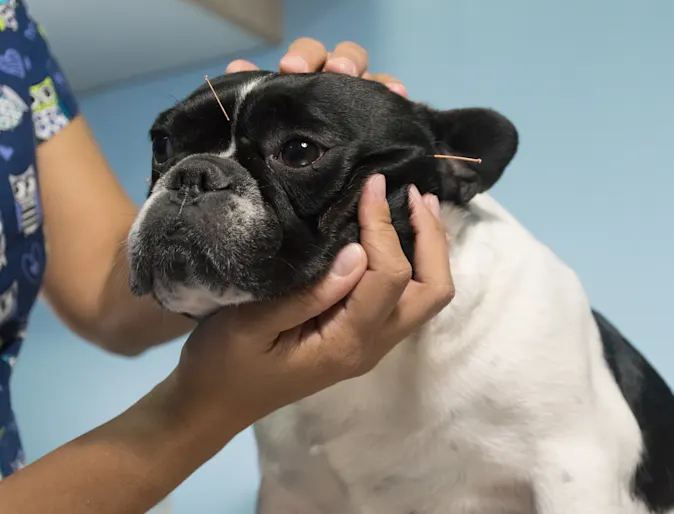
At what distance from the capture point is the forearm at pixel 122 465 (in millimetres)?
757

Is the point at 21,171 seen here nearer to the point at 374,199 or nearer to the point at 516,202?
the point at 374,199

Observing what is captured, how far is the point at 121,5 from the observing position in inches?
72.8

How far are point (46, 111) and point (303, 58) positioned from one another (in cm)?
47

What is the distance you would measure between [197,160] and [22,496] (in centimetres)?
40

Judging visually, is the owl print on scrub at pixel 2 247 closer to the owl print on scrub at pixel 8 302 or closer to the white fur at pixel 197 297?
the owl print on scrub at pixel 8 302

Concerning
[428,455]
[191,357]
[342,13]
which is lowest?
[428,455]

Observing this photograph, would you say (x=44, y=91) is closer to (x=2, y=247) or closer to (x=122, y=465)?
(x=2, y=247)

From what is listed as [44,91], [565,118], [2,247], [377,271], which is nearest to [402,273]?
[377,271]

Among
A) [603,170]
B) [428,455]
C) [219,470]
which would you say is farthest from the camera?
[219,470]

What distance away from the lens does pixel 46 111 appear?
1.17 meters

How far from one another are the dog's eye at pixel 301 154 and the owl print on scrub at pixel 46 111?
555 millimetres

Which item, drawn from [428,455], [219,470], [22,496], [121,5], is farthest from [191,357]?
[121,5]

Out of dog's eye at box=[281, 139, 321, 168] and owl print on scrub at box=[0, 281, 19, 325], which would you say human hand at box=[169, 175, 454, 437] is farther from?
owl print on scrub at box=[0, 281, 19, 325]

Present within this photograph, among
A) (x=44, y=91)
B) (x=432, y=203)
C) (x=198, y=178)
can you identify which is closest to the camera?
(x=198, y=178)
